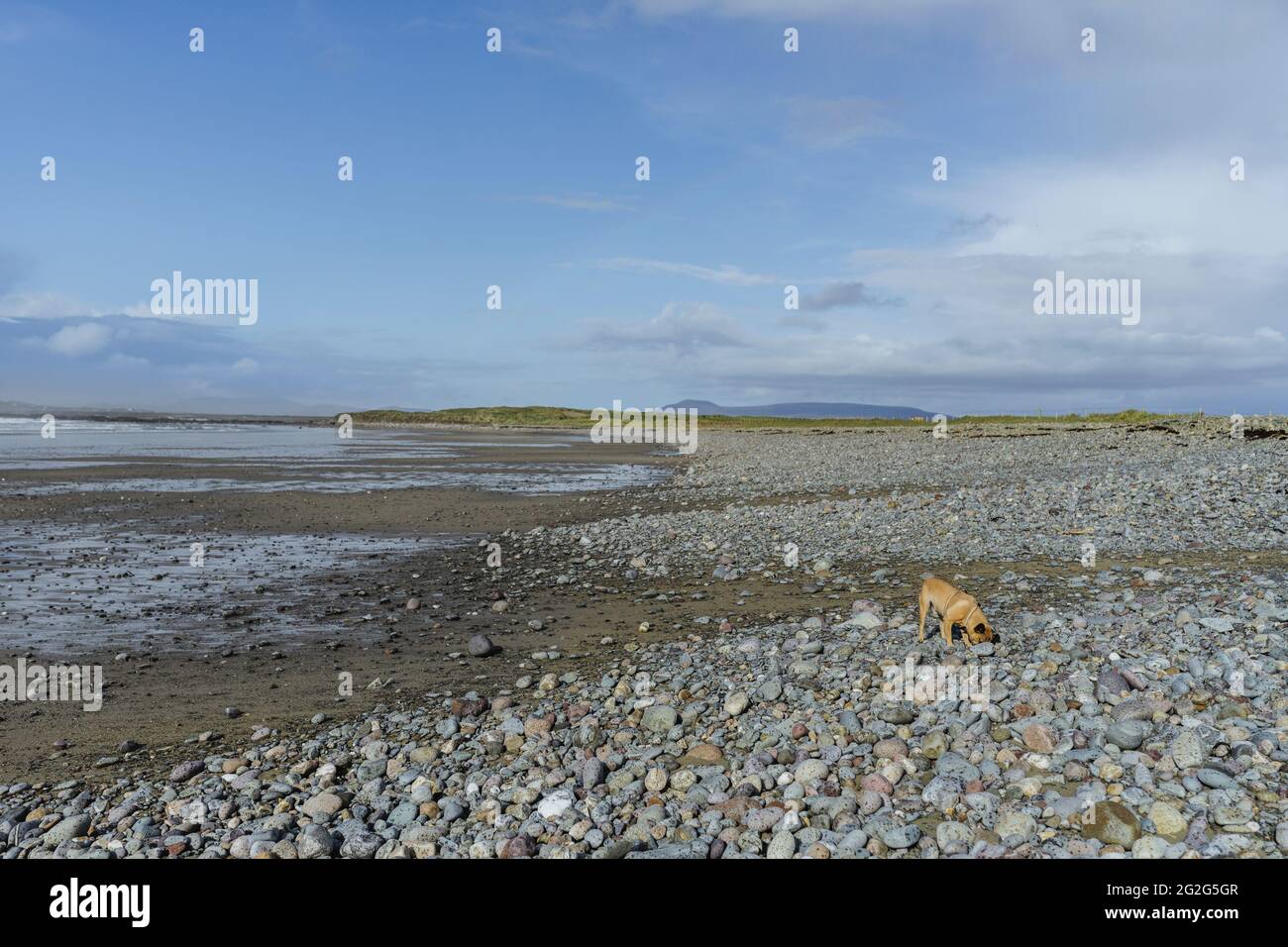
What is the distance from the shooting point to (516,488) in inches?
1448

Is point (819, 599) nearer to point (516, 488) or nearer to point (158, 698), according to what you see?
point (158, 698)

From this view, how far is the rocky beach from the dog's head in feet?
0.74

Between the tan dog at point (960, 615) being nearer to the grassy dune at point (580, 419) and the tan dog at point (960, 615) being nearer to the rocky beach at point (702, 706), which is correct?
the rocky beach at point (702, 706)

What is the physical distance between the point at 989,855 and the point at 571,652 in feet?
24.4

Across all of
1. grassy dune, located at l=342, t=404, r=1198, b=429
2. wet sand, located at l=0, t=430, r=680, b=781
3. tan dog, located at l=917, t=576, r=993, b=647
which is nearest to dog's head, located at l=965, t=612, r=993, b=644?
tan dog, located at l=917, t=576, r=993, b=647

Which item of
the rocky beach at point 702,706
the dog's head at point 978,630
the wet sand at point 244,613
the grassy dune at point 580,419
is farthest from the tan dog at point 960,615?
the grassy dune at point 580,419

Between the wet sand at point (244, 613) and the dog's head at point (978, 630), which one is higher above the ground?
the dog's head at point (978, 630)

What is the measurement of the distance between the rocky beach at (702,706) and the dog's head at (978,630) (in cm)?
22

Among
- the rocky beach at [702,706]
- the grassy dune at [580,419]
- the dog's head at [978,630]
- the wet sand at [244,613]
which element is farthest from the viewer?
the grassy dune at [580,419]

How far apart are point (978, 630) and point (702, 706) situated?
12.6ft

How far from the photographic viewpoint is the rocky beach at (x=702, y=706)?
6699 mm

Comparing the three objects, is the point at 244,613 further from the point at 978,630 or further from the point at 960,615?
the point at 978,630

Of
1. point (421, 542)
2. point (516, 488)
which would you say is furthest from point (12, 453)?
point (421, 542)

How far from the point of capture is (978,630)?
417 inches
